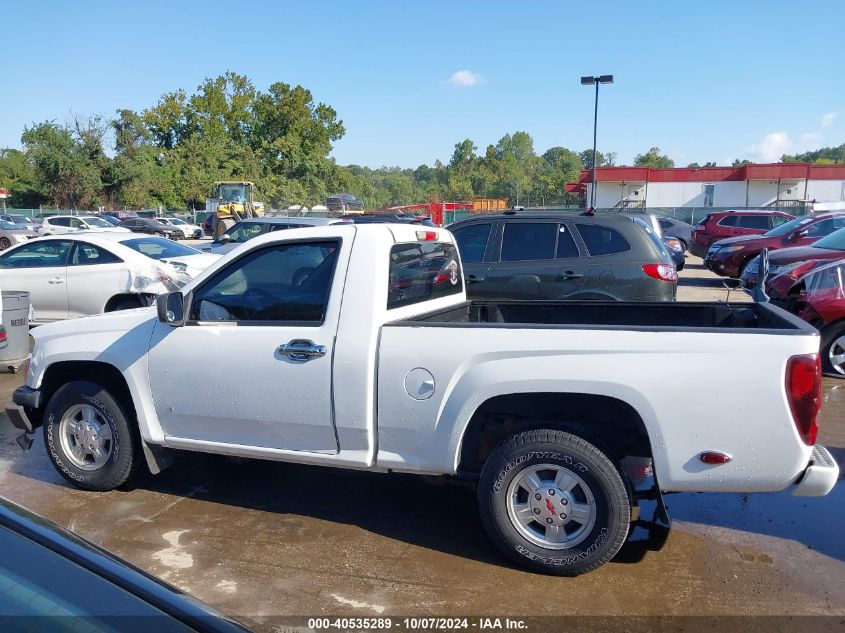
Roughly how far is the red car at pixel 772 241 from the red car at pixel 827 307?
26.3 feet

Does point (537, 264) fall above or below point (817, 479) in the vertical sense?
above

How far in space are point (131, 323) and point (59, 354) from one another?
0.59 metres

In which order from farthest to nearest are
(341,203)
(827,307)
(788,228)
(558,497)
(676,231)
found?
(341,203), (676,231), (788,228), (827,307), (558,497)

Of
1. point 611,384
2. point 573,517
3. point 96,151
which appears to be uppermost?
point 96,151

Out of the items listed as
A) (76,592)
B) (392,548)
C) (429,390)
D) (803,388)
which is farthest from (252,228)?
(76,592)

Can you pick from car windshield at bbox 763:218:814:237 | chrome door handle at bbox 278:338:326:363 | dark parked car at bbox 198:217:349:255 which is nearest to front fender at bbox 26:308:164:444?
chrome door handle at bbox 278:338:326:363

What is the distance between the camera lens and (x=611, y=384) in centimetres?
352

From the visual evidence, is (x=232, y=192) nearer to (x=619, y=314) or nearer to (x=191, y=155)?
(x=191, y=155)

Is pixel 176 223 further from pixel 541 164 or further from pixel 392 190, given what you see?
pixel 541 164

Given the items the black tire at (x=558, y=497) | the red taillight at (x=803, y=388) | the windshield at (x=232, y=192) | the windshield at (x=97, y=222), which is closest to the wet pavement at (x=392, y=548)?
the black tire at (x=558, y=497)

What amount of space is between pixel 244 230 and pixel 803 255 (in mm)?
11074

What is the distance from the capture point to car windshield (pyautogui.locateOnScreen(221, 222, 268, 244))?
15.1 m

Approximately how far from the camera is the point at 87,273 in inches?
381

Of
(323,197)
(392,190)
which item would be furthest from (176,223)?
(392,190)
